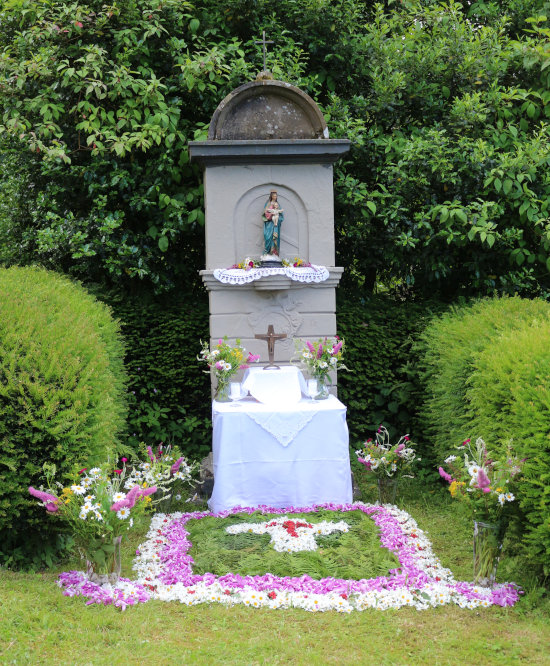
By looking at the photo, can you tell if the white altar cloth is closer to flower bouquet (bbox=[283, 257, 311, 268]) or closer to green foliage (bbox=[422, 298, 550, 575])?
flower bouquet (bbox=[283, 257, 311, 268])

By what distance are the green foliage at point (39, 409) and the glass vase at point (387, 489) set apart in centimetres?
240

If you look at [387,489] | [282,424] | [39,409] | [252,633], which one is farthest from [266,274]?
[252,633]

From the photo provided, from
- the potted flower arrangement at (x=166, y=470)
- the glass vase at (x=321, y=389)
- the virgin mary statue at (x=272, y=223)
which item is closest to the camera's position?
the potted flower arrangement at (x=166, y=470)

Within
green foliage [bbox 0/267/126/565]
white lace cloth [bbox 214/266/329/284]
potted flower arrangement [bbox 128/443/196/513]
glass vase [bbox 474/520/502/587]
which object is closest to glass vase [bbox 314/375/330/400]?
white lace cloth [bbox 214/266/329/284]

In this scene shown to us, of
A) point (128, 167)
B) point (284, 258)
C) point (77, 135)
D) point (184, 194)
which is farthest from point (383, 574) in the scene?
point (77, 135)

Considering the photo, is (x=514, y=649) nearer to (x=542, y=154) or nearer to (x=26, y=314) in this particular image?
(x=26, y=314)

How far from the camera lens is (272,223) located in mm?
6266

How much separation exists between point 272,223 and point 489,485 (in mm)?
3242

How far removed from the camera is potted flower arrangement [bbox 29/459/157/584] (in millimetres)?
3824

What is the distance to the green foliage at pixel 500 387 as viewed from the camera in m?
3.74

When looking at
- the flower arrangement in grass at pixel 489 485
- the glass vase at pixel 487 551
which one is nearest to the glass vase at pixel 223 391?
the flower arrangement in grass at pixel 489 485

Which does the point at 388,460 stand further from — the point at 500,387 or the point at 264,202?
the point at 264,202

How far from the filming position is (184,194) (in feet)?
22.8

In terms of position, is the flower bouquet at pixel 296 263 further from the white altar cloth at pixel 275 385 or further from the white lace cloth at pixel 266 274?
the white altar cloth at pixel 275 385
